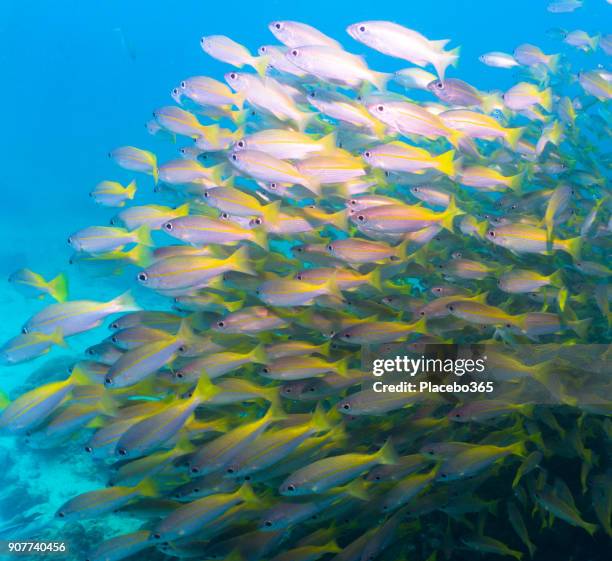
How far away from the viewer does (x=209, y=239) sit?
3.83 meters

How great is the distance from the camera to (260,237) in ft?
12.7

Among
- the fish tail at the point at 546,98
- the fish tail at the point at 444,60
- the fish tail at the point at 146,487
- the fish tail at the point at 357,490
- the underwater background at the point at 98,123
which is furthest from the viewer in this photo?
the underwater background at the point at 98,123

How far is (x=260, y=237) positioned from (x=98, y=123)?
75.4 meters

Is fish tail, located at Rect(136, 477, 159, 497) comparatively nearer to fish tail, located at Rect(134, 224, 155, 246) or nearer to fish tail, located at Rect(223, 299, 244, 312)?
Result: fish tail, located at Rect(223, 299, 244, 312)

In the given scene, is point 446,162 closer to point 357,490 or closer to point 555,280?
point 555,280

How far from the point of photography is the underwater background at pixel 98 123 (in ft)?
22.1

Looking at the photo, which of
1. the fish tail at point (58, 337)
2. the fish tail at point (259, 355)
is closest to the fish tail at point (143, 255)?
the fish tail at point (58, 337)

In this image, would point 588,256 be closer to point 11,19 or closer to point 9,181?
point 9,181

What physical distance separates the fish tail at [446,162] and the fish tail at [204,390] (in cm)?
255

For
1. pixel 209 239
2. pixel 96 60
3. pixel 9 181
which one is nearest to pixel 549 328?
pixel 209 239

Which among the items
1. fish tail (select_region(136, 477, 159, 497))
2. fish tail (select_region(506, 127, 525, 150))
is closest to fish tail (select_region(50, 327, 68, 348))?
fish tail (select_region(136, 477, 159, 497))

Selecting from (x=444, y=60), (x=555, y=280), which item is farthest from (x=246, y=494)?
(x=444, y=60)

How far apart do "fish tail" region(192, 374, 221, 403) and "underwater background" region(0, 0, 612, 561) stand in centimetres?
129

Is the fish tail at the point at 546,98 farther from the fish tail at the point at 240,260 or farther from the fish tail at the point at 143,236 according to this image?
the fish tail at the point at 143,236
